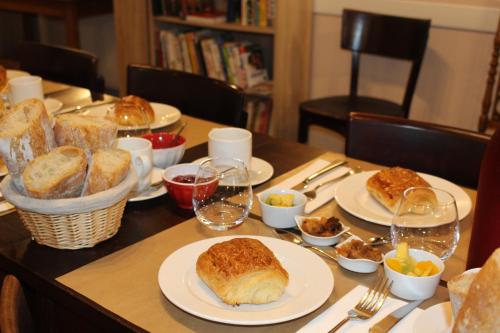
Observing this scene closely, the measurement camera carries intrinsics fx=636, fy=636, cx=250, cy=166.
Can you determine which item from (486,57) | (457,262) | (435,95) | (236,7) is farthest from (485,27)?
(457,262)

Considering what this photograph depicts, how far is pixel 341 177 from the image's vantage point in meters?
1.41

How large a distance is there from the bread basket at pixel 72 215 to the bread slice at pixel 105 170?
0.6 inches

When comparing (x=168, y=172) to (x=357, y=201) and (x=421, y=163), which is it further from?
(x=421, y=163)

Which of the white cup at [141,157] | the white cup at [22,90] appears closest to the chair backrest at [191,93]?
the white cup at [22,90]

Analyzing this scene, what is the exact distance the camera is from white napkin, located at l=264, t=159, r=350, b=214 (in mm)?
1286

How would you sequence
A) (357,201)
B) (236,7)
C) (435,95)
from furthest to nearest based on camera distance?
(236,7) → (435,95) → (357,201)

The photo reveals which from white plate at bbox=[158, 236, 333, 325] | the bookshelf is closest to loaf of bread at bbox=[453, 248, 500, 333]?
A: white plate at bbox=[158, 236, 333, 325]

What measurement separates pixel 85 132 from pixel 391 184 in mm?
593

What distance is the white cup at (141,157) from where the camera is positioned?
123 centimetres

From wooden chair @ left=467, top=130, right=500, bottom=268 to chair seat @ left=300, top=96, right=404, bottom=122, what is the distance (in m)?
1.72

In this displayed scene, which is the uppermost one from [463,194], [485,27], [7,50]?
[485,27]

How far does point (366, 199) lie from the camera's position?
50.6 inches

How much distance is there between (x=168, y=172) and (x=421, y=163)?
0.68 m

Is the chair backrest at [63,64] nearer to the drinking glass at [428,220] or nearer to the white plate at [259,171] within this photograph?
the white plate at [259,171]
